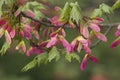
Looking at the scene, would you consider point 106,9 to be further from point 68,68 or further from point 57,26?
point 68,68

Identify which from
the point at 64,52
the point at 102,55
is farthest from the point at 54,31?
the point at 102,55

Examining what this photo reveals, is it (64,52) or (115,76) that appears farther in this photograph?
(115,76)

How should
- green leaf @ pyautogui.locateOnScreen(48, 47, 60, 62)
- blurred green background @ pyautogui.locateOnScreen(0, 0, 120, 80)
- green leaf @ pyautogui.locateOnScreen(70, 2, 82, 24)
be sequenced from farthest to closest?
1. blurred green background @ pyautogui.locateOnScreen(0, 0, 120, 80)
2. green leaf @ pyautogui.locateOnScreen(48, 47, 60, 62)
3. green leaf @ pyautogui.locateOnScreen(70, 2, 82, 24)

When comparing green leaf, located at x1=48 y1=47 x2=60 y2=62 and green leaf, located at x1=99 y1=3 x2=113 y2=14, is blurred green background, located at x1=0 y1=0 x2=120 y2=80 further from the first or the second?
green leaf, located at x1=48 y1=47 x2=60 y2=62

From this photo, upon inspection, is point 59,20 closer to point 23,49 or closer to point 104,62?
point 23,49

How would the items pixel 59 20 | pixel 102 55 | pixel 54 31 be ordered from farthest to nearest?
pixel 102 55
pixel 54 31
pixel 59 20

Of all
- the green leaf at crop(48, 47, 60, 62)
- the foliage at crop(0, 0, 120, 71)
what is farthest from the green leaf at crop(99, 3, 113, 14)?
the green leaf at crop(48, 47, 60, 62)

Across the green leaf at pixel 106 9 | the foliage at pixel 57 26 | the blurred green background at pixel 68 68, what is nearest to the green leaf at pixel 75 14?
the foliage at pixel 57 26

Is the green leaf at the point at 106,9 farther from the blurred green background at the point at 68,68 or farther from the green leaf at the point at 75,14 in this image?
the blurred green background at the point at 68,68

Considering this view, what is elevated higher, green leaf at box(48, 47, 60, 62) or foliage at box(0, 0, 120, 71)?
foliage at box(0, 0, 120, 71)

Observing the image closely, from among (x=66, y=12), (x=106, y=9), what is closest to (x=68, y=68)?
(x=106, y=9)

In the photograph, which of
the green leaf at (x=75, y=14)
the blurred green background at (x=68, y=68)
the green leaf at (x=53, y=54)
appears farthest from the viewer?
the blurred green background at (x=68, y=68)
